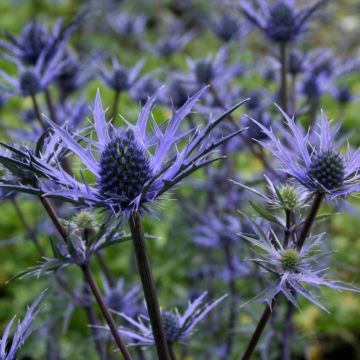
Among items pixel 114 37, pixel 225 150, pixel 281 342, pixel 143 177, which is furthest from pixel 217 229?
pixel 114 37

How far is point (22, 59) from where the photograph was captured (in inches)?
67.3

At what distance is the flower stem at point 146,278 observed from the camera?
749 millimetres

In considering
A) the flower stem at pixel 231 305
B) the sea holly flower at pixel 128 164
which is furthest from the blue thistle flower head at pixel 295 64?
the sea holly flower at pixel 128 164

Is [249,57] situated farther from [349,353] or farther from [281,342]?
[281,342]

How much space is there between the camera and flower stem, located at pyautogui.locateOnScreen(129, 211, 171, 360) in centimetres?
75

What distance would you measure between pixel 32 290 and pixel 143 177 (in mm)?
1728

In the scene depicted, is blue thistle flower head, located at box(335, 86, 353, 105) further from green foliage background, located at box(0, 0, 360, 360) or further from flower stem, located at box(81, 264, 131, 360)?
flower stem, located at box(81, 264, 131, 360)

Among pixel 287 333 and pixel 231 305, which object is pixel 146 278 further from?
pixel 231 305

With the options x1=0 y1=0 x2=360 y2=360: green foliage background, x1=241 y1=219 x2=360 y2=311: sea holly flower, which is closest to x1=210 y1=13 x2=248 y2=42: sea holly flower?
x1=0 y1=0 x2=360 y2=360: green foliage background

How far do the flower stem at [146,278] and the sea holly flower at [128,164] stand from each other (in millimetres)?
26

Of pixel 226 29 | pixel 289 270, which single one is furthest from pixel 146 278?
pixel 226 29

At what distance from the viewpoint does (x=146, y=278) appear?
2.50 feet

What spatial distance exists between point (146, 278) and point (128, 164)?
175mm

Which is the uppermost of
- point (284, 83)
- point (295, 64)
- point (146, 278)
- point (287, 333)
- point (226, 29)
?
point (226, 29)
